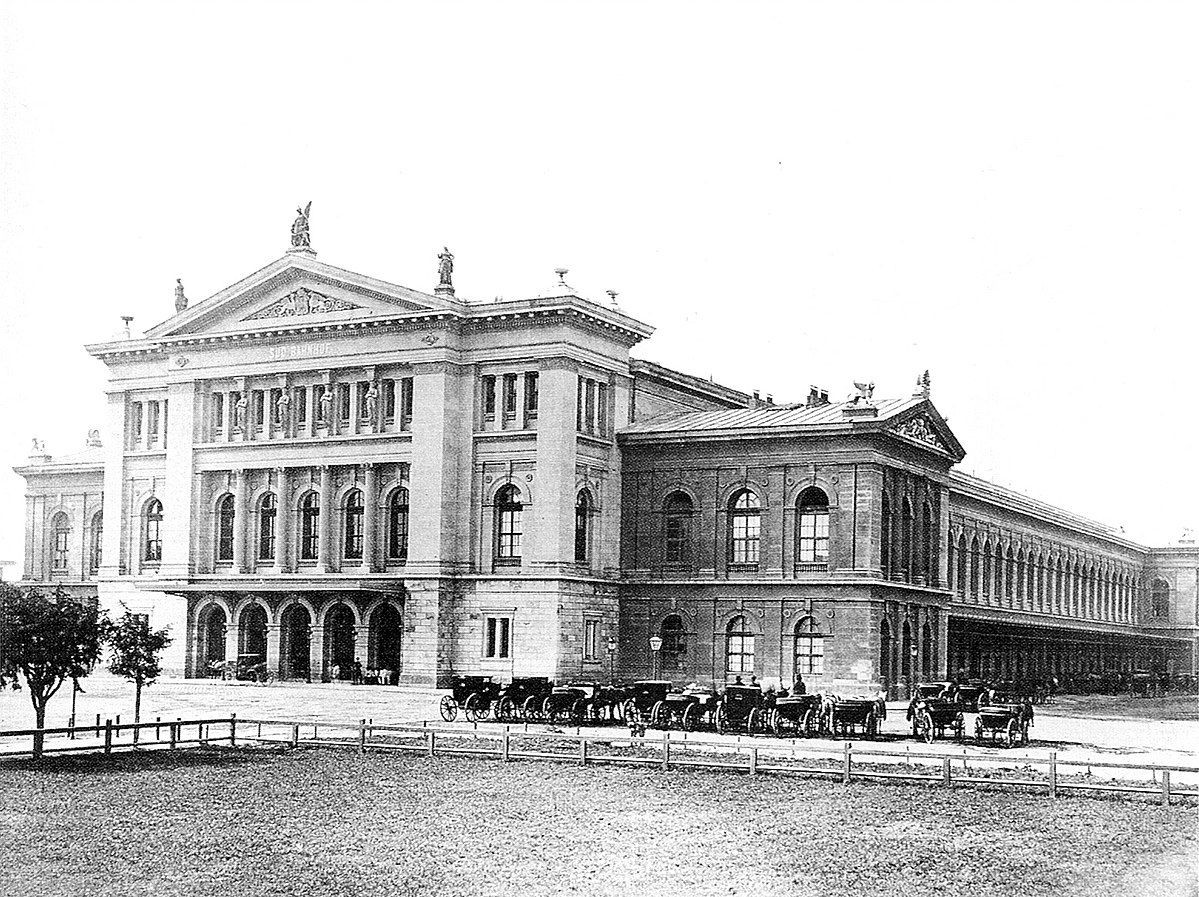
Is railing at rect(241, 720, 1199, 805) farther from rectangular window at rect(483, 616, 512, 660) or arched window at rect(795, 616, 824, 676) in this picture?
arched window at rect(795, 616, 824, 676)

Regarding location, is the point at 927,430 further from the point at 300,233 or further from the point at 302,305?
the point at 300,233

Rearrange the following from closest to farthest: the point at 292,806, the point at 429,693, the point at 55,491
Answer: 1. the point at 292,806
2. the point at 429,693
3. the point at 55,491

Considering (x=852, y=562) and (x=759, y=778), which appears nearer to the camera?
(x=759, y=778)

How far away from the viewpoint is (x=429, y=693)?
5822cm

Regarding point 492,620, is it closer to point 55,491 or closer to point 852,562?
point 852,562

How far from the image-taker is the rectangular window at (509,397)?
62.5 metres

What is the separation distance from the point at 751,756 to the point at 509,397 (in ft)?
104

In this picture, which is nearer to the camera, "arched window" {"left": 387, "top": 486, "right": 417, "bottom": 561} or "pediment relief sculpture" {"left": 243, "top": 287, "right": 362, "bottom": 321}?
"arched window" {"left": 387, "top": 486, "right": 417, "bottom": 561}

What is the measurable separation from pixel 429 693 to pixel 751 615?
1302cm

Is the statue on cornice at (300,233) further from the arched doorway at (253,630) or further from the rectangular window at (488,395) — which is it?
the arched doorway at (253,630)

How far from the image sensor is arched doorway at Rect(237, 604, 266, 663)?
6550 cm

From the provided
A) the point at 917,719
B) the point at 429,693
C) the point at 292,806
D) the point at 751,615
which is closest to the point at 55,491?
the point at 429,693

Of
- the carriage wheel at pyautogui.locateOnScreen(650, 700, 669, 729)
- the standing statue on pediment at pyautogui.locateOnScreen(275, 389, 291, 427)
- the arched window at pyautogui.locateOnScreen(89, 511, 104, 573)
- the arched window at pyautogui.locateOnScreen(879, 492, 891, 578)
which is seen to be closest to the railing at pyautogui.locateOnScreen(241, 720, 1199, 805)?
the carriage wheel at pyautogui.locateOnScreen(650, 700, 669, 729)

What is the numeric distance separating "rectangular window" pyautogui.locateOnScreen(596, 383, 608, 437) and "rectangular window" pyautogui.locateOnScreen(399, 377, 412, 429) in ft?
24.6
